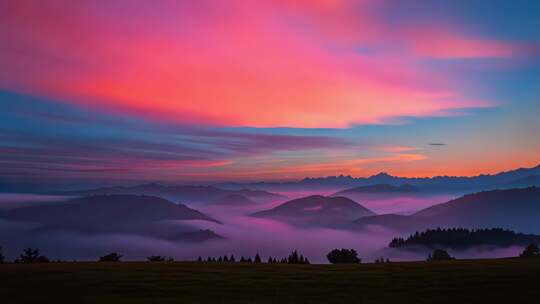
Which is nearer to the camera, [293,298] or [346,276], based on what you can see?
[293,298]

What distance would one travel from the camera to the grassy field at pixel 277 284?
31297 millimetres

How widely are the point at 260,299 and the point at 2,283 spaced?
77.1 ft

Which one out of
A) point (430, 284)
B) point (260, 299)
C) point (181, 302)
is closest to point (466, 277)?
point (430, 284)

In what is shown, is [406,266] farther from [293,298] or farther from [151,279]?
[151,279]

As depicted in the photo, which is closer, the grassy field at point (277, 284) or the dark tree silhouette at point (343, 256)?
the grassy field at point (277, 284)

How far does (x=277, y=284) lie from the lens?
37.6 metres

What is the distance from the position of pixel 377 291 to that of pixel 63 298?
75.8ft

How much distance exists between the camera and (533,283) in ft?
108

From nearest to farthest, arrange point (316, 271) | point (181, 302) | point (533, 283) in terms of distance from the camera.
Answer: point (181, 302), point (533, 283), point (316, 271)

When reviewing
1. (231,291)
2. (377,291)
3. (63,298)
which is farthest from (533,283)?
(63,298)

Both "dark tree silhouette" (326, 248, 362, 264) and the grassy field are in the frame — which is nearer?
the grassy field

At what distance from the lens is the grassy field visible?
3130 cm

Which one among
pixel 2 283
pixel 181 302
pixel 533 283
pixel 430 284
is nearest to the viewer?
pixel 181 302

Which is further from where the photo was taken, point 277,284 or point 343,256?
point 343,256
